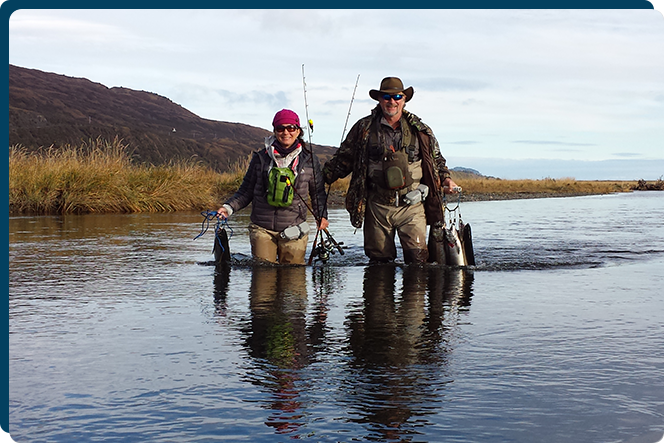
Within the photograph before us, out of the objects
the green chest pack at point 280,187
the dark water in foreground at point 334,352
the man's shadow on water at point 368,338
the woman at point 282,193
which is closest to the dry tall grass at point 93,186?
the dark water in foreground at point 334,352

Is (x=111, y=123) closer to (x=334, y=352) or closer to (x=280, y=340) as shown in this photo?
(x=280, y=340)

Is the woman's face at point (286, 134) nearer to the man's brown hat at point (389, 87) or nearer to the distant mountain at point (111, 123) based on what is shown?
the man's brown hat at point (389, 87)

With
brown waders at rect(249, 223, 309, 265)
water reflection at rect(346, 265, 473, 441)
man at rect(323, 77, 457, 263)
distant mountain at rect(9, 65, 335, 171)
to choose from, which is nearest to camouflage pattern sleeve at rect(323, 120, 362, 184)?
man at rect(323, 77, 457, 263)

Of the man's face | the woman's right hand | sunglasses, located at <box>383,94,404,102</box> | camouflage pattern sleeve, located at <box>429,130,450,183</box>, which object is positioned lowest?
the woman's right hand

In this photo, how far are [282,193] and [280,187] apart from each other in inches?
2.8

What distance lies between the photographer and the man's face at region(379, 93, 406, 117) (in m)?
9.30

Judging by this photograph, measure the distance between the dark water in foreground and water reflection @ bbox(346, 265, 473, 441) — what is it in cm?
2

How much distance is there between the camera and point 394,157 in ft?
30.8

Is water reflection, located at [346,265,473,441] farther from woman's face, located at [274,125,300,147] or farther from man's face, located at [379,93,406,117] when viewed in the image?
man's face, located at [379,93,406,117]

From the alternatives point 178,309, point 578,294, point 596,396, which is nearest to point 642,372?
point 596,396

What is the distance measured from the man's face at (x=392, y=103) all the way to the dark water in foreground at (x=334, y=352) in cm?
179

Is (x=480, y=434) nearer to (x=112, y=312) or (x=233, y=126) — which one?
(x=112, y=312)

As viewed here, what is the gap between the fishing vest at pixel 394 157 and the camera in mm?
→ 9305

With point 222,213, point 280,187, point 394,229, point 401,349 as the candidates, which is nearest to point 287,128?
point 280,187
